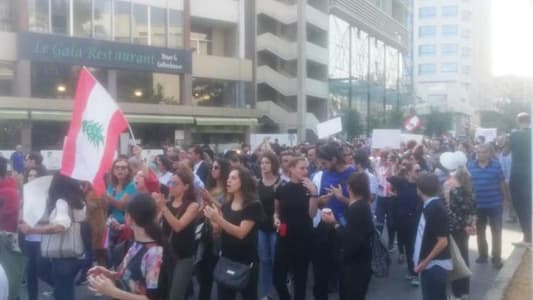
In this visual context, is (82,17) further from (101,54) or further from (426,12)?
(426,12)

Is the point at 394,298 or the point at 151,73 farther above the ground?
the point at 151,73

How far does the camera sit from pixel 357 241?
6.33m

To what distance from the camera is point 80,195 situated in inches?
258

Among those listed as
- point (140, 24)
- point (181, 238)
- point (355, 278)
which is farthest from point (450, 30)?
point (181, 238)

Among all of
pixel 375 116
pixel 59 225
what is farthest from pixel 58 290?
pixel 375 116

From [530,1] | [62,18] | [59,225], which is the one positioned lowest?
[59,225]

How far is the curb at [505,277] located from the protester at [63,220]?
4619mm

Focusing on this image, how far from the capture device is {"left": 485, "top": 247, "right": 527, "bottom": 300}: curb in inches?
313

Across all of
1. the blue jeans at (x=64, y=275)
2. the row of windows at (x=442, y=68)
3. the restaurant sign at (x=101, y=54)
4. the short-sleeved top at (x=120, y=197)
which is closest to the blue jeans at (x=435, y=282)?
the blue jeans at (x=64, y=275)

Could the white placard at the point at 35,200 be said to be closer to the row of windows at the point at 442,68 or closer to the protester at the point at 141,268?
the protester at the point at 141,268

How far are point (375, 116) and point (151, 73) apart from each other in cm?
2315

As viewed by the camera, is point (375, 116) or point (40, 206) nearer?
point (40, 206)

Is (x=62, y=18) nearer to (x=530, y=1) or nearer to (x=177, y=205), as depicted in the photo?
(x=177, y=205)

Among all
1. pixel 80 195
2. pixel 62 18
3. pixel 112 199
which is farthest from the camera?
pixel 62 18
